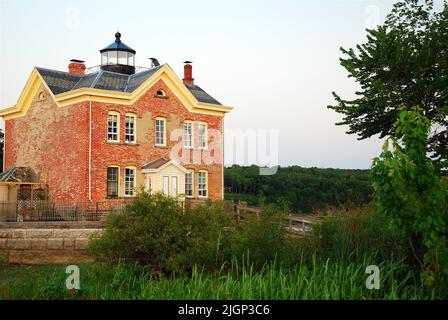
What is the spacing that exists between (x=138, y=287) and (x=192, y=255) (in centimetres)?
195

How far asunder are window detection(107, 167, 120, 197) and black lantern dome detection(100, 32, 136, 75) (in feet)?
22.2

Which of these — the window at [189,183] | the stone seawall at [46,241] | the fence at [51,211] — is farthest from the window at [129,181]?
the stone seawall at [46,241]

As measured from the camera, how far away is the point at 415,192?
7.41m

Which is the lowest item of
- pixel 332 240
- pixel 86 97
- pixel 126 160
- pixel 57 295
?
pixel 57 295

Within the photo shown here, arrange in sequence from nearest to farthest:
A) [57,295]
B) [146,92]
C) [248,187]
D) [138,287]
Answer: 1. [57,295]
2. [138,287]
3. [146,92]
4. [248,187]

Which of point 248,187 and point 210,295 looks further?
point 248,187

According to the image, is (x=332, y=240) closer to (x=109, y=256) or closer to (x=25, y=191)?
(x=109, y=256)

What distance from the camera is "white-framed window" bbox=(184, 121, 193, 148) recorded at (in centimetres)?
3334

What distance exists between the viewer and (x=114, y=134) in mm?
30344

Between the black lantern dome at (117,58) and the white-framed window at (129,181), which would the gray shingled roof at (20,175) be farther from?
the black lantern dome at (117,58)

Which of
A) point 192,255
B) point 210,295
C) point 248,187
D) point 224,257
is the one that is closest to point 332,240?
point 224,257

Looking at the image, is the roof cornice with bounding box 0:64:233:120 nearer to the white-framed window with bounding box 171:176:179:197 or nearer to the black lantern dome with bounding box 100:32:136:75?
the black lantern dome with bounding box 100:32:136:75

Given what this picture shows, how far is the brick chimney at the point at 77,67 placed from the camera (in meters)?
34.3

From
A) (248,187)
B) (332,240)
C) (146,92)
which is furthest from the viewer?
(248,187)
